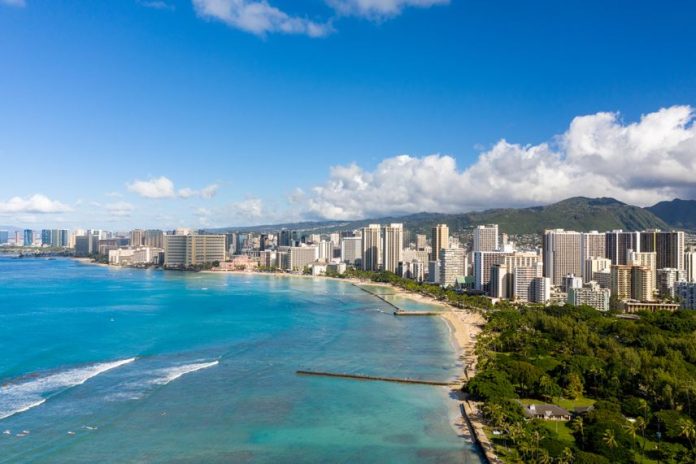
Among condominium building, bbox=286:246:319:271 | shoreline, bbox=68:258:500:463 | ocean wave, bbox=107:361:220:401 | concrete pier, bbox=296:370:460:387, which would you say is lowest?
shoreline, bbox=68:258:500:463

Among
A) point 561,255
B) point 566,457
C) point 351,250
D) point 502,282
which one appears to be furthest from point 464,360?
point 351,250

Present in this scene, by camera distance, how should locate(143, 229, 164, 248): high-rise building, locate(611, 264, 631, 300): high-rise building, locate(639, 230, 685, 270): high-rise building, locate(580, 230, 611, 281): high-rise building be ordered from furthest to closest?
1. locate(143, 229, 164, 248): high-rise building
2. locate(580, 230, 611, 281): high-rise building
3. locate(639, 230, 685, 270): high-rise building
4. locate(611, 264, 631, 300): high-rise building

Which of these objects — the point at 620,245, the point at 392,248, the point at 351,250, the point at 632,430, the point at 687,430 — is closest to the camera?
the point at 687,430

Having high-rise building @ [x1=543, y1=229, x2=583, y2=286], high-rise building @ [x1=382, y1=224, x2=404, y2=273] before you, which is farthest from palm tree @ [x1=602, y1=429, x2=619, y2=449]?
high-rise building @ [x1=382, y1=224, x2=404, y2=273]

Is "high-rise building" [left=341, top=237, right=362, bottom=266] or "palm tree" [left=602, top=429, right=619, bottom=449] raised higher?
"high-rise building" [left=341, top=237, right=362, bottom=266]

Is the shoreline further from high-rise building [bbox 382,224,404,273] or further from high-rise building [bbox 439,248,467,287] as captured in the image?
high-rise building [bbox 382,224,404,273]

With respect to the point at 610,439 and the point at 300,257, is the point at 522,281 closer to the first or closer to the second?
the point at 610,439

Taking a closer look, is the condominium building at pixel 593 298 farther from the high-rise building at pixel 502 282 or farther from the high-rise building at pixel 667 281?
the high-rise building at pixel 667 281
